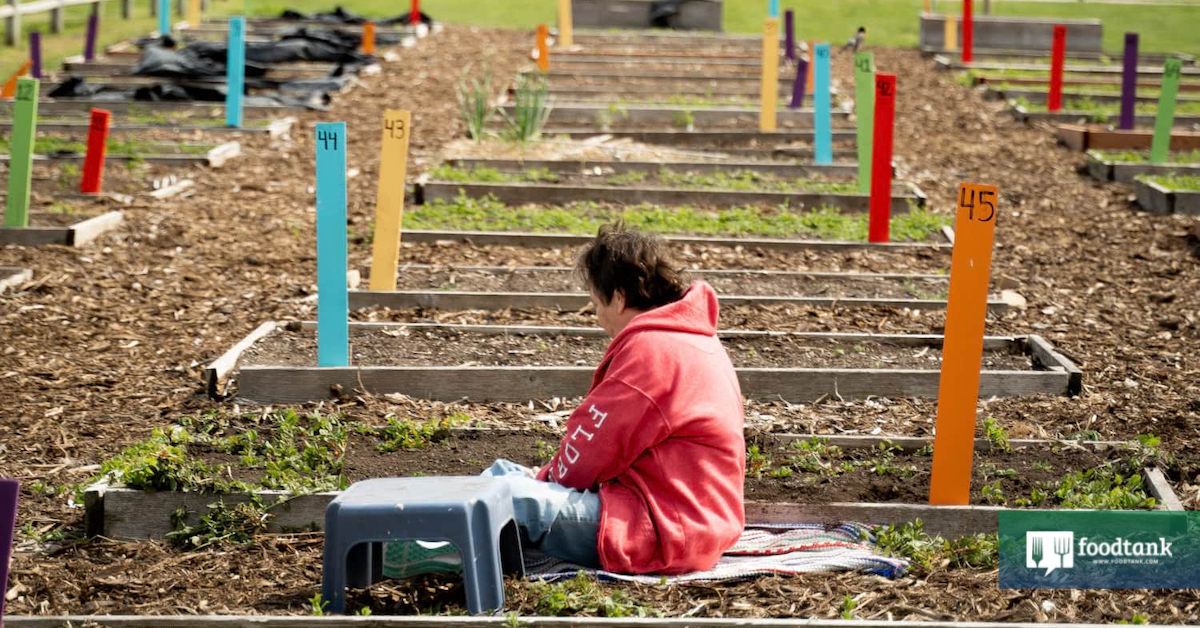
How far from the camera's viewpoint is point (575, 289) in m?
7.94

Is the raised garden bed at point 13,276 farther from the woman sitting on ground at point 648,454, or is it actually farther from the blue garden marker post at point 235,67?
the blue garden marker post at point 235,67

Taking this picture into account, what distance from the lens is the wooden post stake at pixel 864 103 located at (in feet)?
32.1

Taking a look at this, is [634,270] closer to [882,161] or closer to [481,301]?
[481,301]

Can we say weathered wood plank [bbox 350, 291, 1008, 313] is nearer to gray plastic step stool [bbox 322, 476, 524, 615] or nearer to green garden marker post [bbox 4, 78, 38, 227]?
green garden marker post [bbox 4, 78, 38, 227]

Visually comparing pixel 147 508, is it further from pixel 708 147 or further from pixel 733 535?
pixel 708 147

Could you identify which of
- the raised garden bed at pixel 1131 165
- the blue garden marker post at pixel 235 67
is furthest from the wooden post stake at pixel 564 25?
the raised garden bed at pixel 1131 165

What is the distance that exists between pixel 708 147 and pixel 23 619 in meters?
9.70

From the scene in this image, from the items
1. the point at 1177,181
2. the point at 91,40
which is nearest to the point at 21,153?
the point at 1177,181

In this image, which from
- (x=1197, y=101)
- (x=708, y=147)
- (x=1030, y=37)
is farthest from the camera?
(x=1030, y=37)

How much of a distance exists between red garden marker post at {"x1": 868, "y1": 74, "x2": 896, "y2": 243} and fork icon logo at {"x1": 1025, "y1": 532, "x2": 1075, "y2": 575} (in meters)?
4.73

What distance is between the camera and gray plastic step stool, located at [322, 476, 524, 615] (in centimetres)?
391

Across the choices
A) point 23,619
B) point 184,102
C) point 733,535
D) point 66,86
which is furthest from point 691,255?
point 66,86

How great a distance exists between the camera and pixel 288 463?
5203 mm

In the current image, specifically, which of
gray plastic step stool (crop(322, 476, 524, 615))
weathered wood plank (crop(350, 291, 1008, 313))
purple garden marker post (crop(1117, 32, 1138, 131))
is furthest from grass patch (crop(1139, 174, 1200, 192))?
gray plastic step stool (crop(322, 476, 524, 615))
